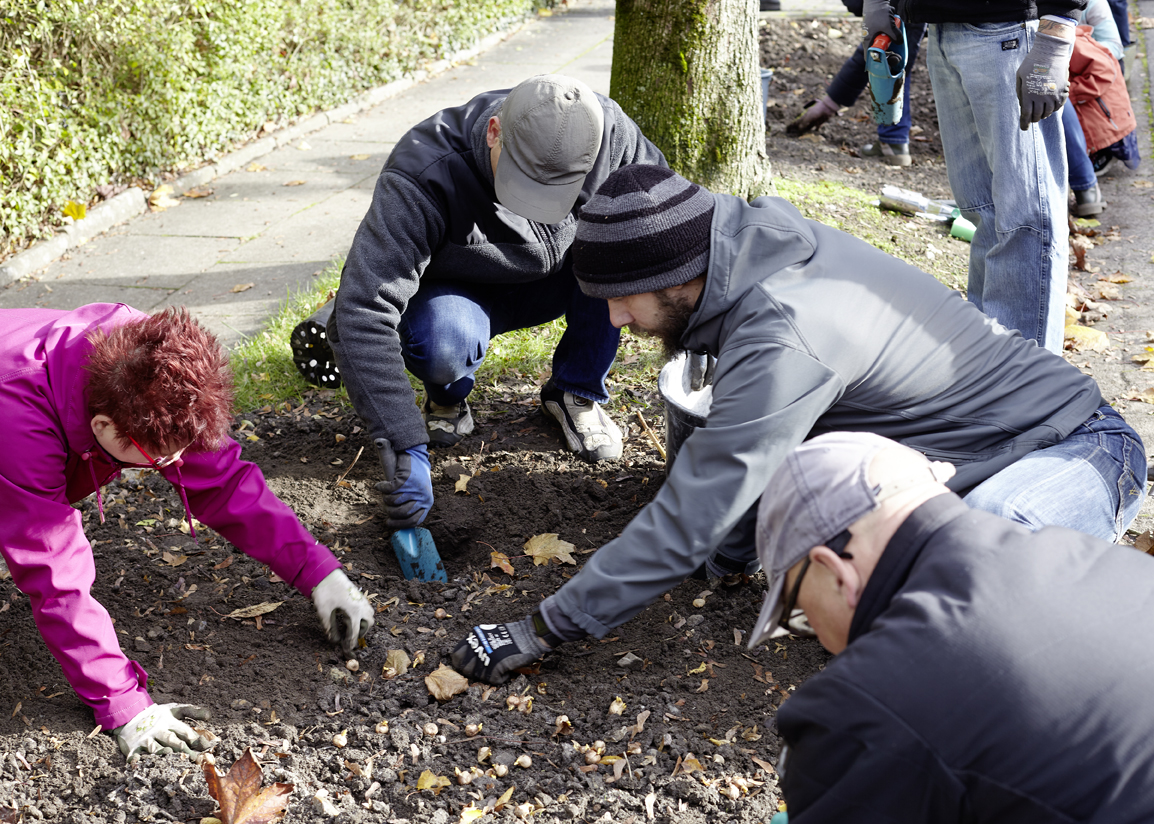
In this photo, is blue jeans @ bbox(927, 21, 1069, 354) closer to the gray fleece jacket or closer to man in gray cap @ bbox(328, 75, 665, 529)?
man in gray cap @ bbox(328, 75, 665, 529)

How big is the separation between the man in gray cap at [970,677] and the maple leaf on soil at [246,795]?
137 centimetres

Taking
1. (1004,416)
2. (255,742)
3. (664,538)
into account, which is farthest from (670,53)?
(255,742)

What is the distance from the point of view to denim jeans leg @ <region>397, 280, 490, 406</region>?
3301mm

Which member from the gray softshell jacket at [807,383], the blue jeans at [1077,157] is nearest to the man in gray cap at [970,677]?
the gray softshell jacket at [807,383]

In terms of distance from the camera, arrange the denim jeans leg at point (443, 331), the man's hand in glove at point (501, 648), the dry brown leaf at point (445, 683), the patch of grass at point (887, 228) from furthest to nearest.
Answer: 1. the patch of grass at point (887, 228)
2. the denim jeans leg at point (443, 331)
3. the dry brown leaf at point (445, 683)
4. the man's hand in glove at point (501, 648)

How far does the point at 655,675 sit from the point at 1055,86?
254 cm

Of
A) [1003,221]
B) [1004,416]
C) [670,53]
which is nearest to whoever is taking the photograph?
[1004,416]

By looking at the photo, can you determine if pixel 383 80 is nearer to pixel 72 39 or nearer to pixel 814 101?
pixel 72 39

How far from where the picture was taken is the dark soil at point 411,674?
2262 millimetres

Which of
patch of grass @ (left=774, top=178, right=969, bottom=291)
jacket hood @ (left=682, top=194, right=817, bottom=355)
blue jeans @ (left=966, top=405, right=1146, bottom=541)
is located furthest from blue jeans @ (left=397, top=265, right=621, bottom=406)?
patch of grass @ (left=774, top=178, right=969, bottom=291)

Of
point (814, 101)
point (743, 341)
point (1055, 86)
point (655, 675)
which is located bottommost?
point (655, 675)

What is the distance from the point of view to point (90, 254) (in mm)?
5484

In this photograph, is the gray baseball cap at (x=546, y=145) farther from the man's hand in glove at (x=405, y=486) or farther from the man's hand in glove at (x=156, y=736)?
the man's hand in glove at (x=156, y=736)

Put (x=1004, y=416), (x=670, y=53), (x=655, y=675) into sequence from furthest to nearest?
(x=670, y=53)
(x=655, y=675)
(x=1004, y=416)
